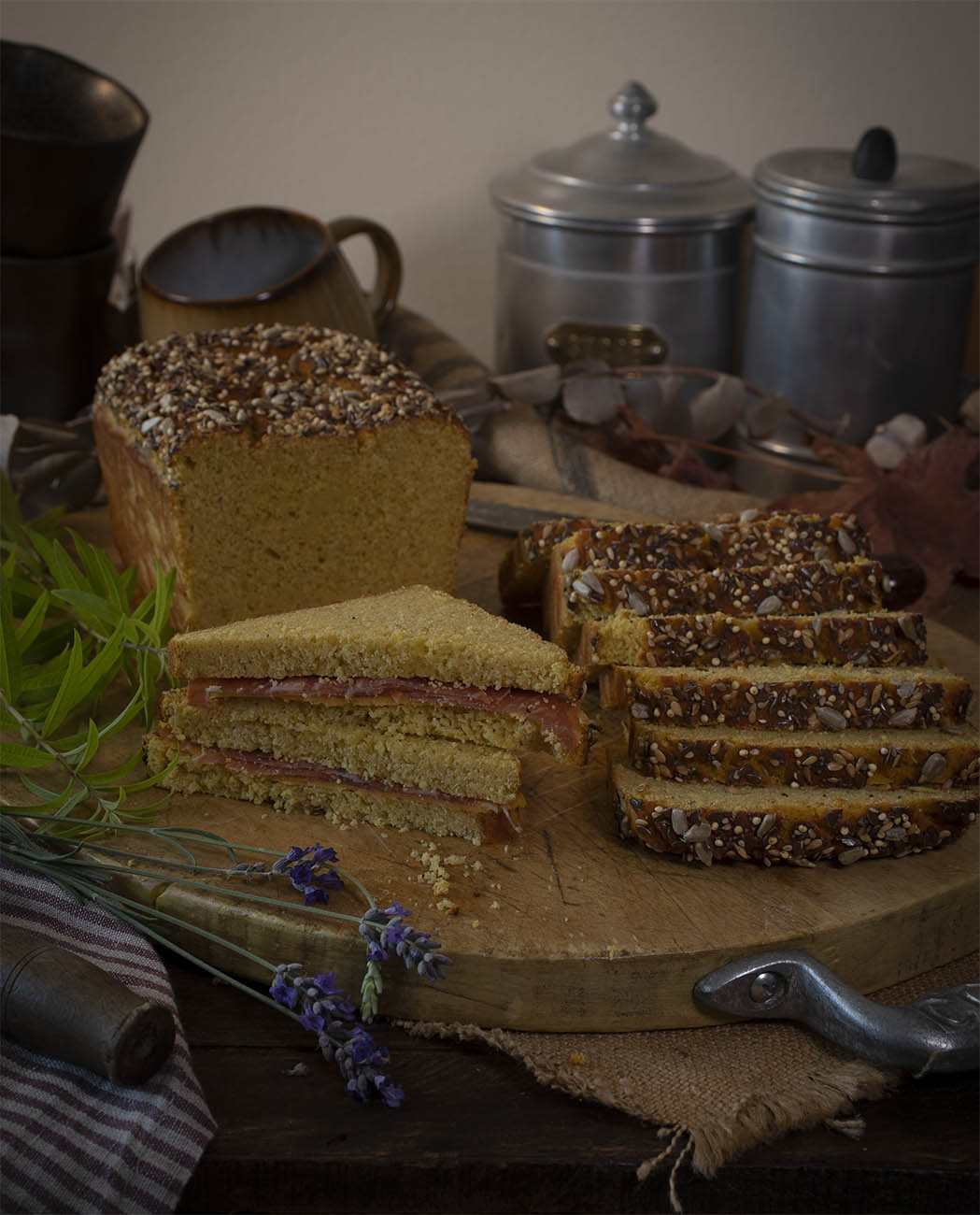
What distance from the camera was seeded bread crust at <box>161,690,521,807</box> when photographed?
8.74 ft

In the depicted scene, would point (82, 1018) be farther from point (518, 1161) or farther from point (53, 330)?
point (53, 330)

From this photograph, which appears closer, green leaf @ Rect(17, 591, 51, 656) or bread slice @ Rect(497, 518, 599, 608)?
green leaf @ Rect(17, 591, 51, 656)

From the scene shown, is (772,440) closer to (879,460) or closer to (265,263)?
(879,460)

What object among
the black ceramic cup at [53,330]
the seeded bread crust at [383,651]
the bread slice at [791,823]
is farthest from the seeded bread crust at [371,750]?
the black ceramic cup at [53,330]

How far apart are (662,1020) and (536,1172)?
1.36ft

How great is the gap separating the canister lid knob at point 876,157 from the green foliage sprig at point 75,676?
280 centimetres

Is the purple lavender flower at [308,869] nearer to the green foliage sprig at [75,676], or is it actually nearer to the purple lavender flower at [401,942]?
the purple lavender flower at [401,942]

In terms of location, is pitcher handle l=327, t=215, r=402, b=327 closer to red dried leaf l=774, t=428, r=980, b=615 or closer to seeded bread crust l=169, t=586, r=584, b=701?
red dried leaf l=774, t=428, r=980, b=615

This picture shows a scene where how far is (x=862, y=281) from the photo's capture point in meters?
4.66

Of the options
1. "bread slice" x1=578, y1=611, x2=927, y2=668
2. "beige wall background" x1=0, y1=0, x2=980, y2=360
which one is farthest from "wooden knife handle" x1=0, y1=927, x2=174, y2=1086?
"beige wall background" x1=0, y1=0, x2=980, y2=360

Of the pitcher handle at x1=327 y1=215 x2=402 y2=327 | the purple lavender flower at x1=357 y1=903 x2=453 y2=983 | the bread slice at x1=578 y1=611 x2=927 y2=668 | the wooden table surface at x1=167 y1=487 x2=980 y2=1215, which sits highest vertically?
the pitcher handle at x1=327 y1=215 x2=402 y2=327

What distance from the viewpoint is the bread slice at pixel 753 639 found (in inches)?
116

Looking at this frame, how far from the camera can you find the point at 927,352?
480 centimetres

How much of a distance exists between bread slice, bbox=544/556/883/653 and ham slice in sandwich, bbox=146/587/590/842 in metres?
0.32
